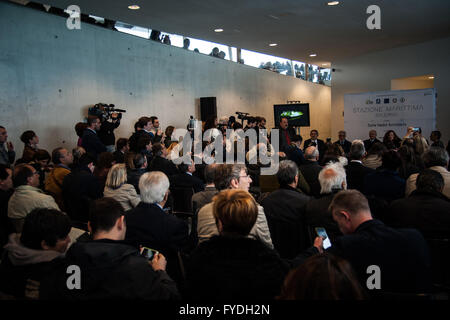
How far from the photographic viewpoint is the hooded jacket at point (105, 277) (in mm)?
1545

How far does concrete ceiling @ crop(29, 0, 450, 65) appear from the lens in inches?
244

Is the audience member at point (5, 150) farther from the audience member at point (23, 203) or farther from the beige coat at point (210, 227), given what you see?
the beige coat at point (210, 227)

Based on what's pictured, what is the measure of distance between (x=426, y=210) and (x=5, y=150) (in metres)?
5.32

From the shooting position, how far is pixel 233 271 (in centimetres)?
151

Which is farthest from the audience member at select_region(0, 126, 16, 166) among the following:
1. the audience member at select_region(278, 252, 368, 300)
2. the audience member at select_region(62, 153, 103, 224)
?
the audience member at select_region(278, 252, 368, 300)

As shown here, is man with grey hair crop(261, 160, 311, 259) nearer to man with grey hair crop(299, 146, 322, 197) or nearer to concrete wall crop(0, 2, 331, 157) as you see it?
man with grey hair crop(299, 146, 322, 197)

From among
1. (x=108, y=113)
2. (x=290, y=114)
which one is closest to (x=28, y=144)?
(x=108, y=113)

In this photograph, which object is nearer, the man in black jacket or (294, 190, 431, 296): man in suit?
the man in black jacket

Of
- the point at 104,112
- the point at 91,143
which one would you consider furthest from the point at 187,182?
the point at 104,112

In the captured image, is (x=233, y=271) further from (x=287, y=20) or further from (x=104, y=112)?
(x=287, y=20)

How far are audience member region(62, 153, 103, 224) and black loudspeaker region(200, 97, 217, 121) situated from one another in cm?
601

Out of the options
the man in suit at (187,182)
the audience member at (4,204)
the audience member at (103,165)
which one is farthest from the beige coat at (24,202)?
the man in suit at (187,182)

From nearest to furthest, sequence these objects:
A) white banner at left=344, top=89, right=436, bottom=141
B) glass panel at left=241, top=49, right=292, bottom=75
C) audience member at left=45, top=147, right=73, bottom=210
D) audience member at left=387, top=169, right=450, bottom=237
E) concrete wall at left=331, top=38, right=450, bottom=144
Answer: audience member at left=387, top=169, right=450, bottom=237 < audience member at left=45, top=147, right=73, bottom=210 < white banner at left=344, top=89, right=436, bottom=141 < concrete wall at left=331, top=38, right=450, bottom=144 < glass panel at left=241, top=49, right=292, bottom=75

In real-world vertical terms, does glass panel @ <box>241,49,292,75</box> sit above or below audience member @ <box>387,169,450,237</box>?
above
